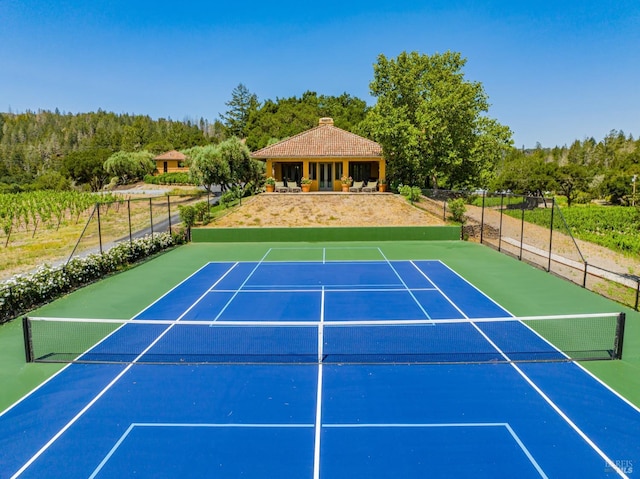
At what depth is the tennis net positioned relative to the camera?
9242 mm

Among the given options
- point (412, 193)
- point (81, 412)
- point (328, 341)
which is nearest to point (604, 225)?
point (412, 193)

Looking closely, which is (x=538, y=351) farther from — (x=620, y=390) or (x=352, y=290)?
(x=352, y=290)

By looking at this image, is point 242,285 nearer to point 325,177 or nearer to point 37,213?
point 325,177

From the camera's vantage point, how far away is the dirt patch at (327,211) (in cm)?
2912

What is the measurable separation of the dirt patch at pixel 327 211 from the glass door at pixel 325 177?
152 inches

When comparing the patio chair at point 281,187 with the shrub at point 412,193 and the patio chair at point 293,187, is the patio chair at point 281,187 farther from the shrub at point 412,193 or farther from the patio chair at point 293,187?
the shrub at point 412,193

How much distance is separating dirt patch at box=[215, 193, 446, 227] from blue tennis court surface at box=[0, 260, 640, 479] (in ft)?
59.1

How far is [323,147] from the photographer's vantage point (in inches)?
1441

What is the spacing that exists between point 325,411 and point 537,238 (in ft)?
71.6

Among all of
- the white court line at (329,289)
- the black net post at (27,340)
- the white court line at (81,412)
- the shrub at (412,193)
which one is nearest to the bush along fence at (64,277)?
the black net post at (27,340)

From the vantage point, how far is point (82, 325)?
38.0 feet

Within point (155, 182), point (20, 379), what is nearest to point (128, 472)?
point (20, 379)

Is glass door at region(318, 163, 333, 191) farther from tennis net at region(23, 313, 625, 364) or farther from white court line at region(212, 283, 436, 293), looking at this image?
tennis net at region(23, 313, 625, 364)

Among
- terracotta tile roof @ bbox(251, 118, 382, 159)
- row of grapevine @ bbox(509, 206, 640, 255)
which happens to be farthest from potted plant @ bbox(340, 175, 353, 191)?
row of grapevine @ bbox(509, 206, 640, 255)
